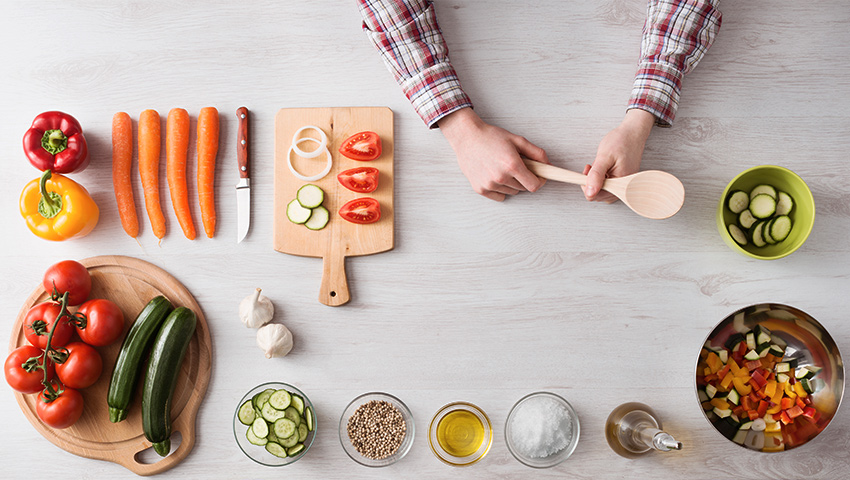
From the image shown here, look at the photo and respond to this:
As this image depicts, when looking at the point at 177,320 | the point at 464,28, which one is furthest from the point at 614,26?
the point at 177,320

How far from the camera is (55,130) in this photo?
135cm

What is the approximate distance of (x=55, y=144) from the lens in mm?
1348

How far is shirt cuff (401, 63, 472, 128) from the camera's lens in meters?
1.33

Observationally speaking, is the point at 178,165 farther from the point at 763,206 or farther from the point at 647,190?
the point at 763,206

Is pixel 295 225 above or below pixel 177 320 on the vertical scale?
above

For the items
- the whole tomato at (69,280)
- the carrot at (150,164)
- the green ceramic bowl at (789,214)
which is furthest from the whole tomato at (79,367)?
the green ceramic bowl at (789,214)

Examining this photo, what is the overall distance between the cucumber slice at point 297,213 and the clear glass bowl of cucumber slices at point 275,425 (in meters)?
0.42

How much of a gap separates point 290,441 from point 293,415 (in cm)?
6

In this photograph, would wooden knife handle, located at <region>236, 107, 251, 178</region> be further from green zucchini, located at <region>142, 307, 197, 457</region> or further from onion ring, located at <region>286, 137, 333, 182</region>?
green zucchini, located at <region>142, 307, 197, 457</region>

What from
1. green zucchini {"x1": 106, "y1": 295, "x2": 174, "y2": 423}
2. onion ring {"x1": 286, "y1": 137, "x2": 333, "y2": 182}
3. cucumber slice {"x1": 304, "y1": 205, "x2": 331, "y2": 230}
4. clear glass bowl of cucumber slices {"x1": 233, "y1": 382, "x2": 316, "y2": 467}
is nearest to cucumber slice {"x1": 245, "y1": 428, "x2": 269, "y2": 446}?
clear glass bowl of cucumber slices {"x1": 233, "y1": 382, "x2": 316, "y2": 467}

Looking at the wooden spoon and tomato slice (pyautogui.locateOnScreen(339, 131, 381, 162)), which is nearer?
the wooden spoon

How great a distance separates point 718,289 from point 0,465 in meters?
1.98

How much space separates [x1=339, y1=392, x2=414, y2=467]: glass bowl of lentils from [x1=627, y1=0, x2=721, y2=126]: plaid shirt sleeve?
3.28 ft

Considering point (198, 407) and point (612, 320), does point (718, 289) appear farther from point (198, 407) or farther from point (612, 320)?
point (198, 407)
